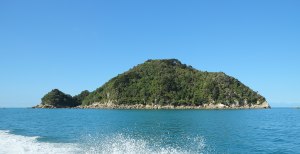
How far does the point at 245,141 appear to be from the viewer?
41.7 meters

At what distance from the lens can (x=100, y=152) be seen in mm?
28109

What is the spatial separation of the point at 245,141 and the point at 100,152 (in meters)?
20.3

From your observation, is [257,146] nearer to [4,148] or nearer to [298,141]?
[298,141]

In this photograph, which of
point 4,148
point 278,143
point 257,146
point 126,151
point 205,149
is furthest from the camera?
point 278,143

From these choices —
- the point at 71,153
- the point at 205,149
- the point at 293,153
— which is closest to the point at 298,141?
the point at 293,153

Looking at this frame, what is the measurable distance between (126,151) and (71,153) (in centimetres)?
435

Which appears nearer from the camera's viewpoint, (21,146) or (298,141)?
(21,146)

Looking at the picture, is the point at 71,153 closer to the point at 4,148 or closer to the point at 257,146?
the point at 4,148

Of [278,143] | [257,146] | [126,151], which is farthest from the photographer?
[278,143]

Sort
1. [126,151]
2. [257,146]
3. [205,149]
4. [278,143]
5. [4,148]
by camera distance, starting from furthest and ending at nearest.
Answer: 1. [278,143]
2. [257,146]
3. [205,149]
4. [4,148]
5. [126,151]

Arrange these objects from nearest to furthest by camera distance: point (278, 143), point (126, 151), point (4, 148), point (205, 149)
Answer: point (126, 151) < point (4, 148) < point (205, 149) < point (278, 143)

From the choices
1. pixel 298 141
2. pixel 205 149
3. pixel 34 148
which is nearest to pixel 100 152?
pixel 34 148

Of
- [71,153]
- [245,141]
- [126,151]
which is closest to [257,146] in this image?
[245,141]

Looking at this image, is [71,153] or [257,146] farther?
[257,146]
